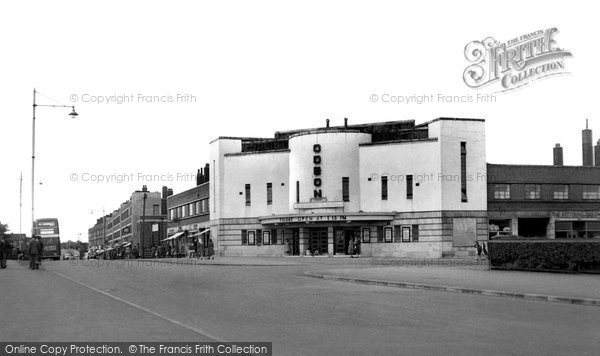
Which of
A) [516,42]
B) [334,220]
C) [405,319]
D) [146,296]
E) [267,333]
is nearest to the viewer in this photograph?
[267,333]

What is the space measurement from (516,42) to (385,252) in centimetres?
2236

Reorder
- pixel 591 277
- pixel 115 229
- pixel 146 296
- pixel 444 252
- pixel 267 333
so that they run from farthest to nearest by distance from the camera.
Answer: pixel 115 229 < pixel 444 252 < pixel 591 277 < pixel 146 296 < pixel 267 333

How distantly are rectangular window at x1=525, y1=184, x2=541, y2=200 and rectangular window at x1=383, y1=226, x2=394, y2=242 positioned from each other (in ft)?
36.4

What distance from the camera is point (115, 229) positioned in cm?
15462

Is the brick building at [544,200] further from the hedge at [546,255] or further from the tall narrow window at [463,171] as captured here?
the hedge at [546,255]

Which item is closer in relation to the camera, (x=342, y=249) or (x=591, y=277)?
(x=591, y=277)

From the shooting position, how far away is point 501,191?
55.8 meters

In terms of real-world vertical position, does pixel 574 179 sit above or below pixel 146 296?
above

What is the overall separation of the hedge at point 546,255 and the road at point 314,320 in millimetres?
8394

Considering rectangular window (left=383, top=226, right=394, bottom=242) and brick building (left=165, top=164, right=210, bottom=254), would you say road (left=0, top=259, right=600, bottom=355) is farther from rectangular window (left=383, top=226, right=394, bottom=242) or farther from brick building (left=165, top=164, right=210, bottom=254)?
brick building (left=165, top=164, right=210, bottom=254)

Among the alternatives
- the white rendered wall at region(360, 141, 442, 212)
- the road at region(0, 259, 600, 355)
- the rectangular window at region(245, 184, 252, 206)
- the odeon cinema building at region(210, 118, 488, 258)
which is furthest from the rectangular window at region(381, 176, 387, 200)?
the road at region(0, 259, 600, 355)

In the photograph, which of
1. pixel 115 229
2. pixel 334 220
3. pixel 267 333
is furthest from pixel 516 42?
pixel 115 229

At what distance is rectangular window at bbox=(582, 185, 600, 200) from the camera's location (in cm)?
5762

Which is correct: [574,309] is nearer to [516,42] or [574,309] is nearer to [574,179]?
[516,42]
